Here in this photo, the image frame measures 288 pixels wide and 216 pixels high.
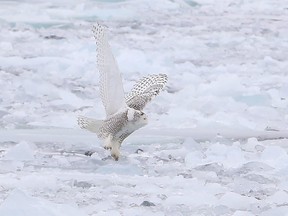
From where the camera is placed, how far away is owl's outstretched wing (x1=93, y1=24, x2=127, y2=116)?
325cm

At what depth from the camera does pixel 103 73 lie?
3303 millimetres

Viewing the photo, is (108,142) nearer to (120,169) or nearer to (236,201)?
(120,169)

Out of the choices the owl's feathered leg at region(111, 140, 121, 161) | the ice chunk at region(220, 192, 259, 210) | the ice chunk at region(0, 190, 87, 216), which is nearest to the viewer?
the ice chunk at region(0, 190, 87, 216)

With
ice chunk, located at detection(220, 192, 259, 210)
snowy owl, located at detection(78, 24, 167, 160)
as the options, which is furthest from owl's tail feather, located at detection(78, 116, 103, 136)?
ice chunk, located at detection(220, 192, 259, 210)

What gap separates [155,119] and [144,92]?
109 centimetres

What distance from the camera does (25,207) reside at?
8.07 ft

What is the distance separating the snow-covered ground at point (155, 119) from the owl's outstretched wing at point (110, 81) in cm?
25

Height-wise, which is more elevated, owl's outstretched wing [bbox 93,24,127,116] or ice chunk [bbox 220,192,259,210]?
owl's outstretched wing [bbox 93,24,127,116]

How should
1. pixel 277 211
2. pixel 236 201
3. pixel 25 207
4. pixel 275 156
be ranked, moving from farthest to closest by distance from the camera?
pixel 275 156
pixel 236 201
pixel 277 211
pixel 25 207

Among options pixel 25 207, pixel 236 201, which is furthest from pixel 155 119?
pixel 25 207

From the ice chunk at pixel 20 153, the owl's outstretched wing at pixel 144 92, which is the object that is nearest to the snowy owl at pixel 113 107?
the owl's outstretched wing at pixel 144 92

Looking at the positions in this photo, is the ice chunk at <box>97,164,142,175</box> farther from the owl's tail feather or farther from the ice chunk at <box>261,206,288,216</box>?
the ice chunk at <box>261,206,288,216</box>

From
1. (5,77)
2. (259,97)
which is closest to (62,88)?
(5,77)

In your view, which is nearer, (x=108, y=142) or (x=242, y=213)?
(x=242, y=213)
